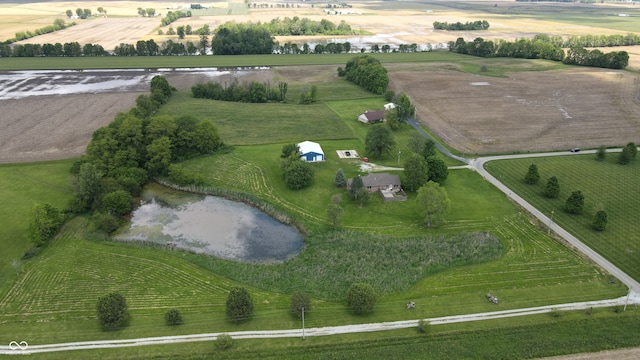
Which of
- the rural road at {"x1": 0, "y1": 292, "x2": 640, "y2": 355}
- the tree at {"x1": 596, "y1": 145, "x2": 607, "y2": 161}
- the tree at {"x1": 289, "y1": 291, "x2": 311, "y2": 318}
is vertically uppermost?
the tree at {"x1": 596, "y1": 145, "x2": 607, "y2": 161}

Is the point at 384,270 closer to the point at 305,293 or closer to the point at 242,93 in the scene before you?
the point at 305,293

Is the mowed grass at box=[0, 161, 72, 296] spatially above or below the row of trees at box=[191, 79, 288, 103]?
below

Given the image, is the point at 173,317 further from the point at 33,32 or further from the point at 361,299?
the point at 33,32

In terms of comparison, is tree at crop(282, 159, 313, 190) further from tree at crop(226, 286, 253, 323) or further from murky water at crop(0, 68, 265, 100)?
murky water at crop(0, 68, 265, 100)

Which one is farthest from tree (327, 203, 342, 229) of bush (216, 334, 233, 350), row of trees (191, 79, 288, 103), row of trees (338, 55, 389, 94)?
row of trees (338, 55, 389, 94)

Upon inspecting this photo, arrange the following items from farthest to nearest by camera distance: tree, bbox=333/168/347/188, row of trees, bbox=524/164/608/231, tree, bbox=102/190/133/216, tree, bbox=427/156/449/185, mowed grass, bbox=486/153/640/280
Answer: tree, bbox=333/168/347/188, tree, bbox=427/156/449/185, tree, bbox=102/190/133/216, row of trees, bbox=524/164/608/231, mowed grass, bbox=486/153/640/280

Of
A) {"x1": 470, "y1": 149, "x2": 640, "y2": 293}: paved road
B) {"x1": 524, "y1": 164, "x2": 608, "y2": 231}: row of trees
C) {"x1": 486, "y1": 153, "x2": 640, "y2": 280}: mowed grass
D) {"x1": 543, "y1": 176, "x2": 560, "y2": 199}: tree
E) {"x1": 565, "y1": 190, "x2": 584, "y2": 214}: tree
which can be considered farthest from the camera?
{"x1": 543, "y1": 176, "x2": 560, "y2": 199}: tree
